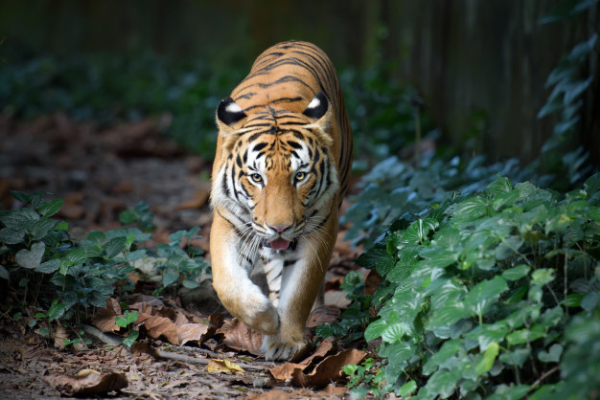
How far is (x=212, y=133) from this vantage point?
30.9 feet

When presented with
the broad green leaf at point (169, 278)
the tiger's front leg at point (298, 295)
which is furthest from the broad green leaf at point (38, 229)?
the tiger's front leg at point (298, 295)

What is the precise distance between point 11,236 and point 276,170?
1.31 m

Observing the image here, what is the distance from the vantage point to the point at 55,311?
3240 mm

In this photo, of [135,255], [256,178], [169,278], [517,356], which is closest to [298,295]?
[256,178]

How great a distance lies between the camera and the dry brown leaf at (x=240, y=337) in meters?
3.63

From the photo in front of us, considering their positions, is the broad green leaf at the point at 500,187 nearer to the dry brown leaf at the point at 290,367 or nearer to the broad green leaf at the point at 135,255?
the dry brown leaf at the point at 290,367

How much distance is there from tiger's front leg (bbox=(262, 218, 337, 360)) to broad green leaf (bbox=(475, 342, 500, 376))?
1.25m

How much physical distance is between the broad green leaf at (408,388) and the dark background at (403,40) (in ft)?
9.01

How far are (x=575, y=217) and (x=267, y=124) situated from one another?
5.63 feet

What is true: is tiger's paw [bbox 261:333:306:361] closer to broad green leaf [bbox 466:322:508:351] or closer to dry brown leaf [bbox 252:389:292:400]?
dry brown leaf [bbox 252:389:292:400]

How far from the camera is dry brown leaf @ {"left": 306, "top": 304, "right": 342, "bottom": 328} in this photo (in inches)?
154

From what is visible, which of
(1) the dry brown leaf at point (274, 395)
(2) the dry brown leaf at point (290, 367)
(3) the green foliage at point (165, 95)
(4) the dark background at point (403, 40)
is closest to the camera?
(1) the dry brown leaf at point (274, 395)

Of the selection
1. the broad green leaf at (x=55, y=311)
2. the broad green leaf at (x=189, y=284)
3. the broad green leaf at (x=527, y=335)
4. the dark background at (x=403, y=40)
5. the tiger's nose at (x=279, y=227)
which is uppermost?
the dark background at (x=403, y=40)

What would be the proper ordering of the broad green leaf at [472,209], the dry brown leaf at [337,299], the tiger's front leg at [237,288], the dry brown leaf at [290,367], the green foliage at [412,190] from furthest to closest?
the green foliage at [412,190], the dry brown leaf at [337,299], the tiger's front leg at [237,288], the dry brown leaf at [290,367], the broad green leaf at [472,209]
